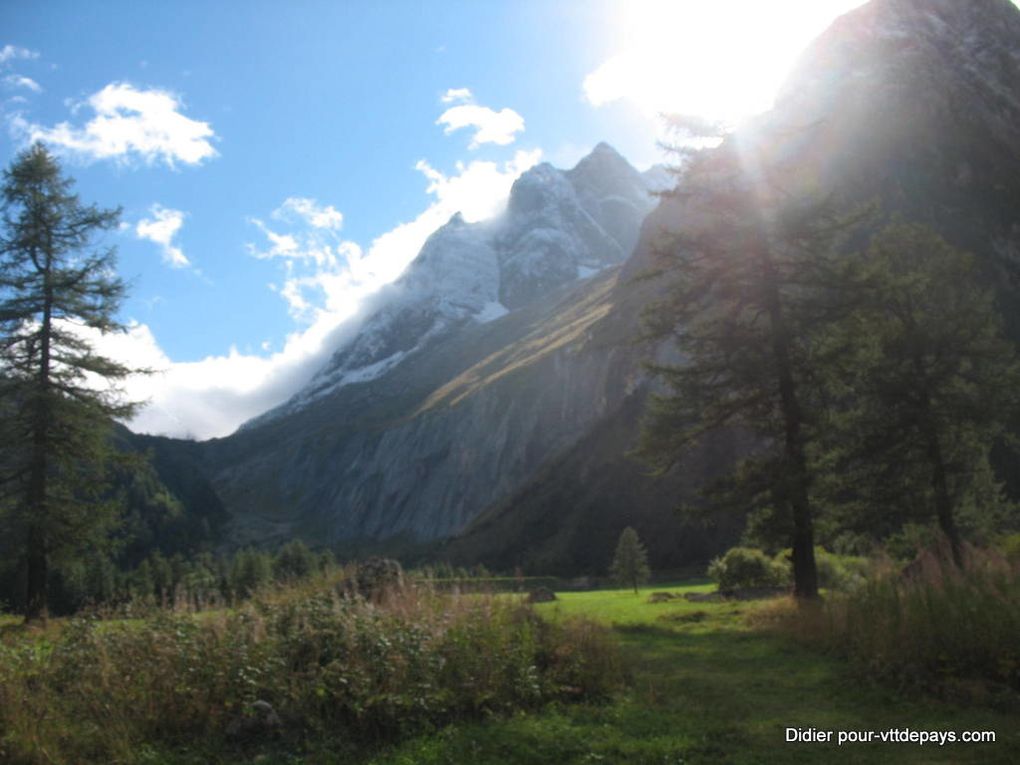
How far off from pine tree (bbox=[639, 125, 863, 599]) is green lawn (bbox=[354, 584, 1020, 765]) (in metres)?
6.90

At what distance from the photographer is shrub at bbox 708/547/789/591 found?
3028 cm

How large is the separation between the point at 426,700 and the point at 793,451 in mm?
11492

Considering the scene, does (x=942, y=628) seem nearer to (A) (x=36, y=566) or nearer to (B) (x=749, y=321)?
(B) (x=749, y=321)

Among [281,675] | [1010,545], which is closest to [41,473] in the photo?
[281,675]

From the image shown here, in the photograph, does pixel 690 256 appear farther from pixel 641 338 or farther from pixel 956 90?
pixel 956 90

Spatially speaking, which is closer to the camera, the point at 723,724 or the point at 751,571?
the point at 723,724

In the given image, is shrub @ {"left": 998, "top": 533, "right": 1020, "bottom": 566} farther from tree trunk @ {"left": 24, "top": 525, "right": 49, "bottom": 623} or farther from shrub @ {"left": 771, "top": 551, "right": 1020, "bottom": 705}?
tree trunk @ {"left": 24, "top": 525, "right": 49, "bottom": 623}

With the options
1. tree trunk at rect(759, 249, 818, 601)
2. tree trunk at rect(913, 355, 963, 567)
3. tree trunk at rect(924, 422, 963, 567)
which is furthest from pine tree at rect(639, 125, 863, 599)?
tree trunk at rect(924, 422, 963, 567)

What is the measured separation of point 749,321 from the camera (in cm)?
1714

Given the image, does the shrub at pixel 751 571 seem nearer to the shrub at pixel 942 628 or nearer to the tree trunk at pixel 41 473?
the shrub at pixel 942 628

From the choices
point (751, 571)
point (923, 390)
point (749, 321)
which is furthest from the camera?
point (751, 571)

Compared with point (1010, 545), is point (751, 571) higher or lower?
lower

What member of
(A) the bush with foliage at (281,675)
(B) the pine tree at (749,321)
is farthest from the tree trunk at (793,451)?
(A) the bush with foliage at (281,675)

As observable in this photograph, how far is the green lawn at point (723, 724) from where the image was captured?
20.6ft
